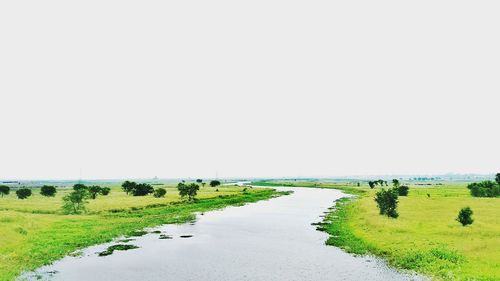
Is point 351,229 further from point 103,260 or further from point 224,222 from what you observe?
point 103,260

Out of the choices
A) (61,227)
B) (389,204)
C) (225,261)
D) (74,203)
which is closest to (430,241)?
(225,261)

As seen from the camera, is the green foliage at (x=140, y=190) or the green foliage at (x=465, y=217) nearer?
the green foliage at (x=465, y=217)

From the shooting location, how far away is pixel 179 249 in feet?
153

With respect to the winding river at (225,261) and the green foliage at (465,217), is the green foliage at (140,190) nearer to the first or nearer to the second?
the winding river at (225,261)

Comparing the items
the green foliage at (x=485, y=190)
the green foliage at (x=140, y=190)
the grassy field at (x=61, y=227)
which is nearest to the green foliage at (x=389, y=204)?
the grassy field at (x=61, y=227)

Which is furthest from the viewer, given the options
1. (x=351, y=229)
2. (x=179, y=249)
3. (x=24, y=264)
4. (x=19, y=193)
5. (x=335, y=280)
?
(x=19, y=193)

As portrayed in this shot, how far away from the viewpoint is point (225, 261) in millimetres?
40406

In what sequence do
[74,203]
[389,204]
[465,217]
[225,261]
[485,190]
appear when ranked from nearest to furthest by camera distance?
1. [225,261]
2. [465,217]
3. [389,204]
4. [74,203]
5. [485,190]

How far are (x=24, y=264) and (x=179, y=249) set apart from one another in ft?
53.6

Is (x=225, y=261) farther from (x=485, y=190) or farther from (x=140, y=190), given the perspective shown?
(x=485, y=190)

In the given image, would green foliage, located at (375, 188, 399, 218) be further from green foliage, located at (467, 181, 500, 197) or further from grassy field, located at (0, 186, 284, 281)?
green foliage, located at (467, 181, 500, 197)

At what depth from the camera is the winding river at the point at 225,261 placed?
112 feet

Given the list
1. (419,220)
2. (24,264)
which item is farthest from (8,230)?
(419,220)

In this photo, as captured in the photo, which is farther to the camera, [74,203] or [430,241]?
[74,203]
